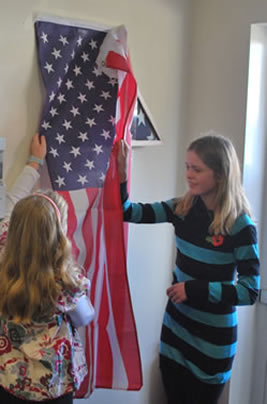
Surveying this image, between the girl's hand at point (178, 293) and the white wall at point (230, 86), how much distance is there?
2.04 ft

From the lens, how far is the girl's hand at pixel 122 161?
5.53 feet

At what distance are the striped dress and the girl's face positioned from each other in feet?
0.14

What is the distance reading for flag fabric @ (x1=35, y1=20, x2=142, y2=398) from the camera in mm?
1624

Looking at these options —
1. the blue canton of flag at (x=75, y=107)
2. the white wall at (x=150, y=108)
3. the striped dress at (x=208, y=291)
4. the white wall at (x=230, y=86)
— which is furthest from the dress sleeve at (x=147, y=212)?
the white wall at (x=230, y=86)

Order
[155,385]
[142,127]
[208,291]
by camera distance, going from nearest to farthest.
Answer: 1. [208,291]
2. [142,127]
3. [155,385]

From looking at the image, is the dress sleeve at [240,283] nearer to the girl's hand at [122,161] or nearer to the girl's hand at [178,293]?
the girl's hand at [178,293]

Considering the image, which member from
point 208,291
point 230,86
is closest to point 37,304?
point 208,291

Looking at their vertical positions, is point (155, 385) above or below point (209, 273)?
below

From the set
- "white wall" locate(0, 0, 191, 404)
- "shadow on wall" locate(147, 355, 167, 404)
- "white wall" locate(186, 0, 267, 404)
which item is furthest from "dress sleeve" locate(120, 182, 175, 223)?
"shadow on wall" locate(147, 355, 167, 404)

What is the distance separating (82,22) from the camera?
1.66 meters

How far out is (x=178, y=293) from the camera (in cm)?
154

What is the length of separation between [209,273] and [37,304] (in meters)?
0.60

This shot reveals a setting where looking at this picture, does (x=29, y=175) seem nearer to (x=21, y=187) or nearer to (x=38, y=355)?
(x=21, y=187)

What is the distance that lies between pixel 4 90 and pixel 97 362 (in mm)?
1047
